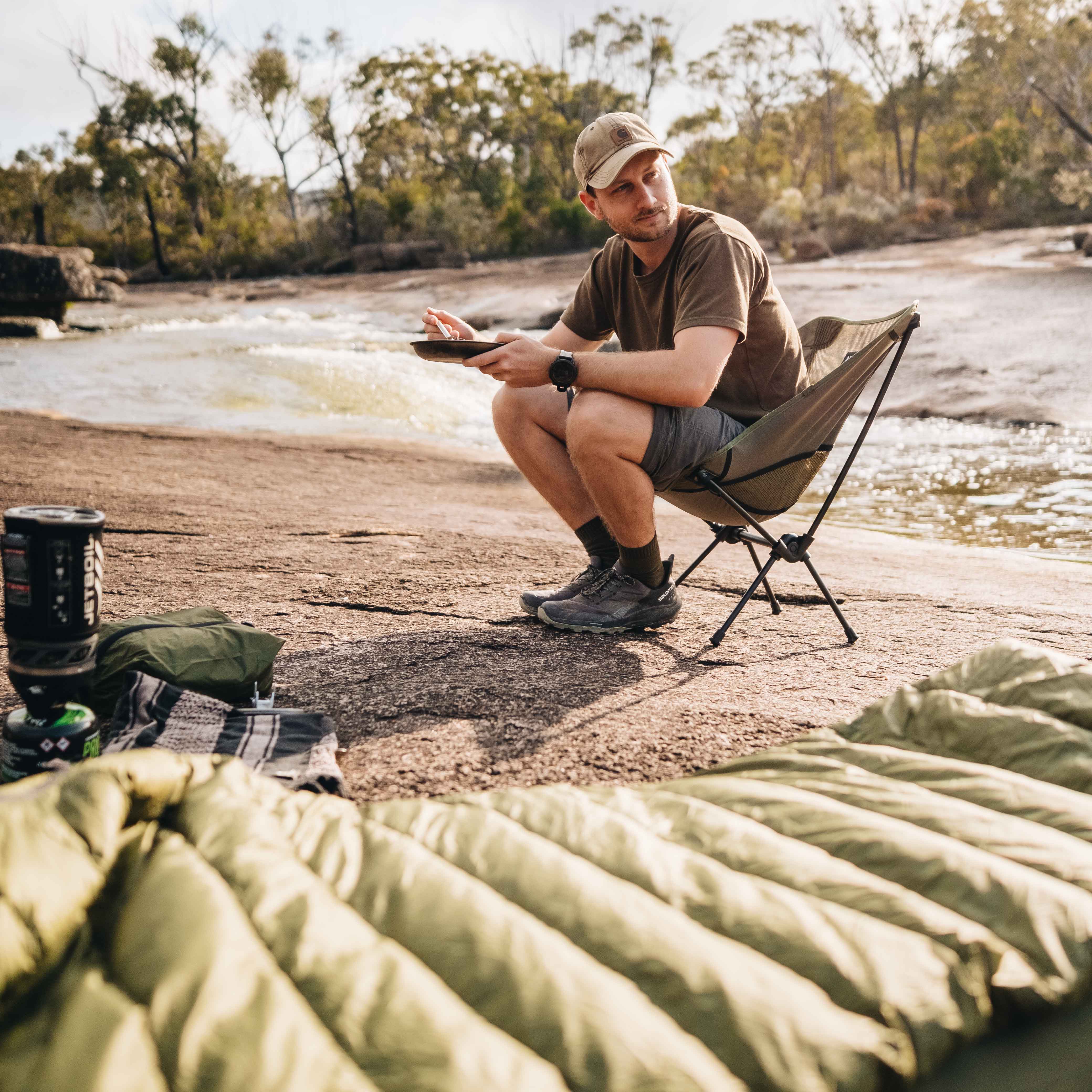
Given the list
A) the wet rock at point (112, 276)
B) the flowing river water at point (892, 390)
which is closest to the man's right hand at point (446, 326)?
the flowing river water at point (892, 390)

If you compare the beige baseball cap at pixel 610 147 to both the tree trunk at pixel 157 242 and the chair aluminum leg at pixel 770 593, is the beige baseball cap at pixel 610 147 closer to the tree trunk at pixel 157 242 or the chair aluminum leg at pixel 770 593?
the chair aluminum leg at pixel 770 593

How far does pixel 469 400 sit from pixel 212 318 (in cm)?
879

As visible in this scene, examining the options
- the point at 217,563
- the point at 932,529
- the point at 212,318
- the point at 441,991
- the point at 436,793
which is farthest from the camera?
the point at 212,318

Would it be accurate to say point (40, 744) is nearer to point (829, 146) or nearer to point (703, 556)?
point (703, 556)

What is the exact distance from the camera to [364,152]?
107 feet

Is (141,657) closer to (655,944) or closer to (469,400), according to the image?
(655,944)

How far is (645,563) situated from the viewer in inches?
100

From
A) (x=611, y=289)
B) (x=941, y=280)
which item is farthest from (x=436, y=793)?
(x=941, y=280)

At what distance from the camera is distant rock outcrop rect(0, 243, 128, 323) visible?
14812mm

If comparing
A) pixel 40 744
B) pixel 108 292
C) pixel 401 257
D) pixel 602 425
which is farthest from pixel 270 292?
pixel 40 744

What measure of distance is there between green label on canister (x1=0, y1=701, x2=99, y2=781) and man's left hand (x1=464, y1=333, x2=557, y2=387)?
1199 millimetres

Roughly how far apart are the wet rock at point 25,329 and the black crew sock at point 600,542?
12.6 metres

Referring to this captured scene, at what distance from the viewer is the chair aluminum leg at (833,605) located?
8.21 feet

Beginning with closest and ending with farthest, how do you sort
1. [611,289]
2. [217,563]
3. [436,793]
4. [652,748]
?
[436,793] → [652,748] → [611,289] → [217,563]
